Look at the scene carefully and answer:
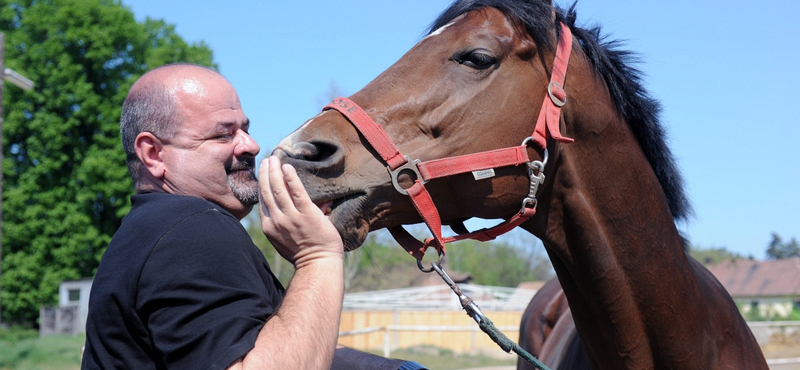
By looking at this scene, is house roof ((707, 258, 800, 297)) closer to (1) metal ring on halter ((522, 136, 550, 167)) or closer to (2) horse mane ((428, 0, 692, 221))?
(2) horse mane ((428, 0, 692, 221))

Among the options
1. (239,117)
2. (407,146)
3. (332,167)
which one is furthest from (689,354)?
(239,117)

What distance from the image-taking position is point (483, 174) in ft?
8.00

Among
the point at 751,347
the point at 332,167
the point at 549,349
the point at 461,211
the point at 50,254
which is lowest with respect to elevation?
the point at 50,254

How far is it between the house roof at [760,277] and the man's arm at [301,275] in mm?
58394

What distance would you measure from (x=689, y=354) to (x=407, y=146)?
1390mm

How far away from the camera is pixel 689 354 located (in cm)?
265

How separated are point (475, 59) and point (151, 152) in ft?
3.91

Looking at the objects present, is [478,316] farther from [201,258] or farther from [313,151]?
[201,258]

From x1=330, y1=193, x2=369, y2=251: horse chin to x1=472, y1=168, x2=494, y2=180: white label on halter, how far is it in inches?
16.6

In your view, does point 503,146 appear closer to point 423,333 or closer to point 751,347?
point 751,347

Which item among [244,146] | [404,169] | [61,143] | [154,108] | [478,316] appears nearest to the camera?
[154,108]

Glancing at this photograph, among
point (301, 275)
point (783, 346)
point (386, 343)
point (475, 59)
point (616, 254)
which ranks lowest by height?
point (783, 346)

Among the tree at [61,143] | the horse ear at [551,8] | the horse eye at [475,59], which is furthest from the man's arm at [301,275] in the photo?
the tree at [61,143]

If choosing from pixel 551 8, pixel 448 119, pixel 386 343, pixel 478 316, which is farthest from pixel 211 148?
pixel 386 343
